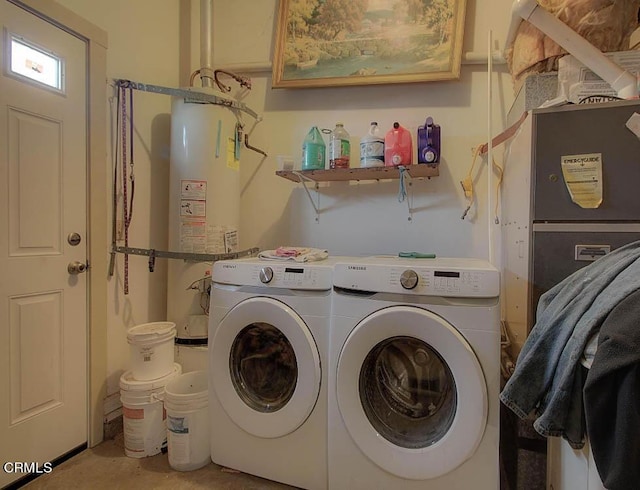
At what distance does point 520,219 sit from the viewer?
4.95ft

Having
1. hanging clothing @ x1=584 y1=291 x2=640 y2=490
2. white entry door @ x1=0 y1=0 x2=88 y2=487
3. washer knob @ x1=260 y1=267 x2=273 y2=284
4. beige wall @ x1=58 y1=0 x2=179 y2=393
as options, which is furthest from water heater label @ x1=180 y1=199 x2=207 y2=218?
hanging clothing @ x1=584 y1=291 x2=640 y2=490

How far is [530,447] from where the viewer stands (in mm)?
1374

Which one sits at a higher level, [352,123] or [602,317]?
[352,123]

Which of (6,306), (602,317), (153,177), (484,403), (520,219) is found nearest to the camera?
(602,317)

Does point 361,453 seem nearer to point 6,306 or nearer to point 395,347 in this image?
point 395,347

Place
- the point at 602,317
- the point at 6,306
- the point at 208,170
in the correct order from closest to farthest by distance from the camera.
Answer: the point at 602,317 → the point at 6,306 → the point at 208,170

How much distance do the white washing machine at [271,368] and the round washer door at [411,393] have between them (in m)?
0.15

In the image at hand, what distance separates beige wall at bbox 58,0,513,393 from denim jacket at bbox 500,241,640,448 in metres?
1.10

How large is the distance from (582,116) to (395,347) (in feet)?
3.56

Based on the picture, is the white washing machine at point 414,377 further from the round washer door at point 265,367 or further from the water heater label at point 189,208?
the water heater label at point 189,208

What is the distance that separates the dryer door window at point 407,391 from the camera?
1263mm

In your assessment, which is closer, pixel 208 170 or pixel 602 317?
pixel 602 317

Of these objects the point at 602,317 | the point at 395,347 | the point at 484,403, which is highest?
the point at 602,317

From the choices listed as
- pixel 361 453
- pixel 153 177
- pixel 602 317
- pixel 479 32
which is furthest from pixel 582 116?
pixel 153 177
